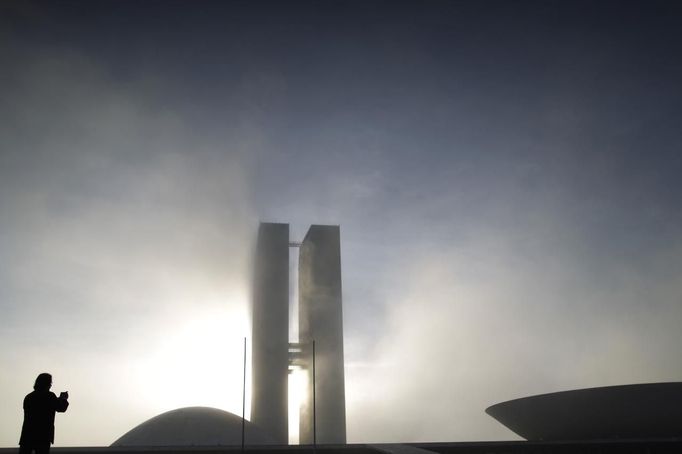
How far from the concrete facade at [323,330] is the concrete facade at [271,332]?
2.95 metres

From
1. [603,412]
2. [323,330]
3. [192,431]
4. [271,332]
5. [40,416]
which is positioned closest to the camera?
[40,416]

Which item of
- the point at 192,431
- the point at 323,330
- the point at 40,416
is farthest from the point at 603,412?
the point at 40,416

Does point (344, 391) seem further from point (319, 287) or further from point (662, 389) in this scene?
point (662, 389)

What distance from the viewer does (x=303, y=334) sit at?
70438mm

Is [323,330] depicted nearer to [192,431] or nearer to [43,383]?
[192,431]

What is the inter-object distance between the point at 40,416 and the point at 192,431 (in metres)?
40.1

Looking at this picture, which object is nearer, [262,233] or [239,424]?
[239,424]

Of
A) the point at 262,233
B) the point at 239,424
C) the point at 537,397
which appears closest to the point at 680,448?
the point at 537,397

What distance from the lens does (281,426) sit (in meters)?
64.2

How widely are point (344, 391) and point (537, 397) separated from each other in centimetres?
3105

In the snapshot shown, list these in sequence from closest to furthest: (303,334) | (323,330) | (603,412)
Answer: (603,412) < (323,330) < (303,334)

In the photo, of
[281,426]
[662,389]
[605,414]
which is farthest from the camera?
[281,426]

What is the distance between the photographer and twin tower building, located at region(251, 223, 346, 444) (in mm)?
65062

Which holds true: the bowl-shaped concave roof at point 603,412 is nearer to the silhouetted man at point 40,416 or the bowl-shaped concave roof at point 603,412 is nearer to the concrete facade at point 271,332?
the concrete facade at point 271,332
